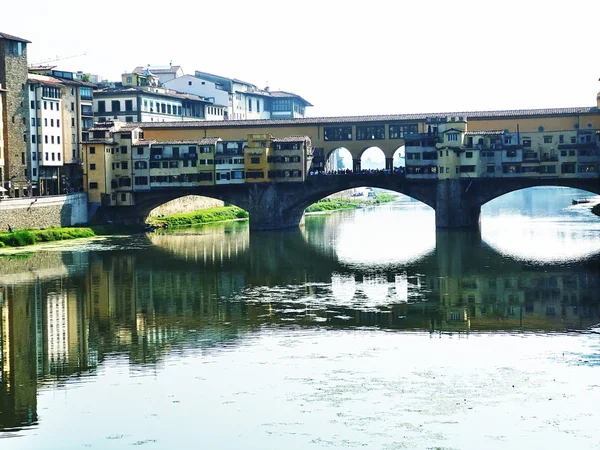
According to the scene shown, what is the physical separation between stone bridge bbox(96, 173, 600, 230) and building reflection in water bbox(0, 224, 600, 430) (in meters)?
11.5

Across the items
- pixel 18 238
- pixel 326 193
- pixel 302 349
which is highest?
pixel 326 193

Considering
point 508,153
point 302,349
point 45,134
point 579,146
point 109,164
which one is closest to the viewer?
point 302,349

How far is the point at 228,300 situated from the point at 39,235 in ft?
83.7

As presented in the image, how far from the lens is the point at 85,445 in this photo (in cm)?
2339

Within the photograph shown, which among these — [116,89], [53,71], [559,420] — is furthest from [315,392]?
[116,89]

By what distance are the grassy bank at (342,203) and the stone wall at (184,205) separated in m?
11.9

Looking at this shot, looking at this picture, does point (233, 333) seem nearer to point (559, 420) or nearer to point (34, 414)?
point (34, 414)

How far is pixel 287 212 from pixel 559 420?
5311 centimetres

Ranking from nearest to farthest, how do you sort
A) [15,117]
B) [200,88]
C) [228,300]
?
1. [228,300]
2. [15,117]
3. [200,88]

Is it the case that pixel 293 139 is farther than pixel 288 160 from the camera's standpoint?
Yes

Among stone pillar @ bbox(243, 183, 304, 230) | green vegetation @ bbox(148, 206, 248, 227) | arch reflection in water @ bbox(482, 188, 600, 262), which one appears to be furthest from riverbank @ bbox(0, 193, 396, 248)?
arch reflection in water @ bbox(482, 188, 600, 262)

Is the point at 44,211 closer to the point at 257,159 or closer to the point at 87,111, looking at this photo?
the point at 257,159

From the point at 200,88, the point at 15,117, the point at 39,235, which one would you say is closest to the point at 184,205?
the point at 15,117

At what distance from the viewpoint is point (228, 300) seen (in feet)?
140
